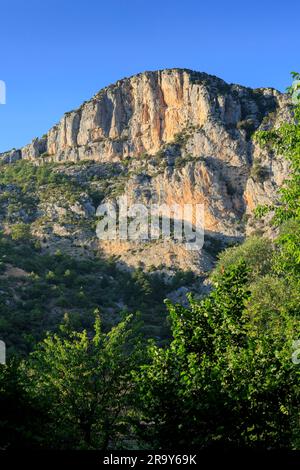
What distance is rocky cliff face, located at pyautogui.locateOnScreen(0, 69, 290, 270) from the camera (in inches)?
3531

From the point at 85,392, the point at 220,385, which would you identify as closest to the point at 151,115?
the point at 85,392

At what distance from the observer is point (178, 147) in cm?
10350

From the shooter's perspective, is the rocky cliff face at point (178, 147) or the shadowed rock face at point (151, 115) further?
the shadowed rock face at point (151, 115)

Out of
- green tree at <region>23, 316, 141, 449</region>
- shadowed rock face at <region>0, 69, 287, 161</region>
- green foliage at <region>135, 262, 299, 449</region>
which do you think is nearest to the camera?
green foliage at <region>135, 262, 299, 449</region>

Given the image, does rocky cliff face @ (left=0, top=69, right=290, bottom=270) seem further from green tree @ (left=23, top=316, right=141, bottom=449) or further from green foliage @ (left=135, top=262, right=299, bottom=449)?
green foliage @ (left=135, top=262, right=299, bottom=449)

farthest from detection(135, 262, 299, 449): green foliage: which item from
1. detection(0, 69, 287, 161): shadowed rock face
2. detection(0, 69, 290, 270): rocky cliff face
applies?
detection(0, 69, 287, 161): shadowed rock face

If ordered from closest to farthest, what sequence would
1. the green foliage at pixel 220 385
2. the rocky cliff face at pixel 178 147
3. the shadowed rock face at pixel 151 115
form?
the green foliage at pixel 220 385
the rocky cliff face at pixel 178 147
the shadowed rock face at pixel 151 115

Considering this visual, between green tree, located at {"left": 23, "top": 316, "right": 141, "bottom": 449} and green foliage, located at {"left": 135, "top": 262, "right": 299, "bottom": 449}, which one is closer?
green foliage, located at {"left": 135, "top": 262, "right": 299, "bottom": 449}

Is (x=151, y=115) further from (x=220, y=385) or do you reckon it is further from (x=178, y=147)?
(x=220, y=385)

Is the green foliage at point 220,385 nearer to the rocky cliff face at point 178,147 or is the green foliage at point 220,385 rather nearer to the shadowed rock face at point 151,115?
the rocky cliff face at point 178,147

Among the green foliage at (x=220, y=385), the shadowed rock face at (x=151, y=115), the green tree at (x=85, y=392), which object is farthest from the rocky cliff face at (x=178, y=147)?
the green foliage at (x=220, y=385)

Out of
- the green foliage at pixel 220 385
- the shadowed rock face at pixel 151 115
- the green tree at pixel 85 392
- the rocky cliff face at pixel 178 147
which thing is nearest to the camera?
the green foliage at pixel 220 385

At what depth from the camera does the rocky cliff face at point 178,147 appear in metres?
89.7

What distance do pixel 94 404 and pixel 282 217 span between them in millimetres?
8145
